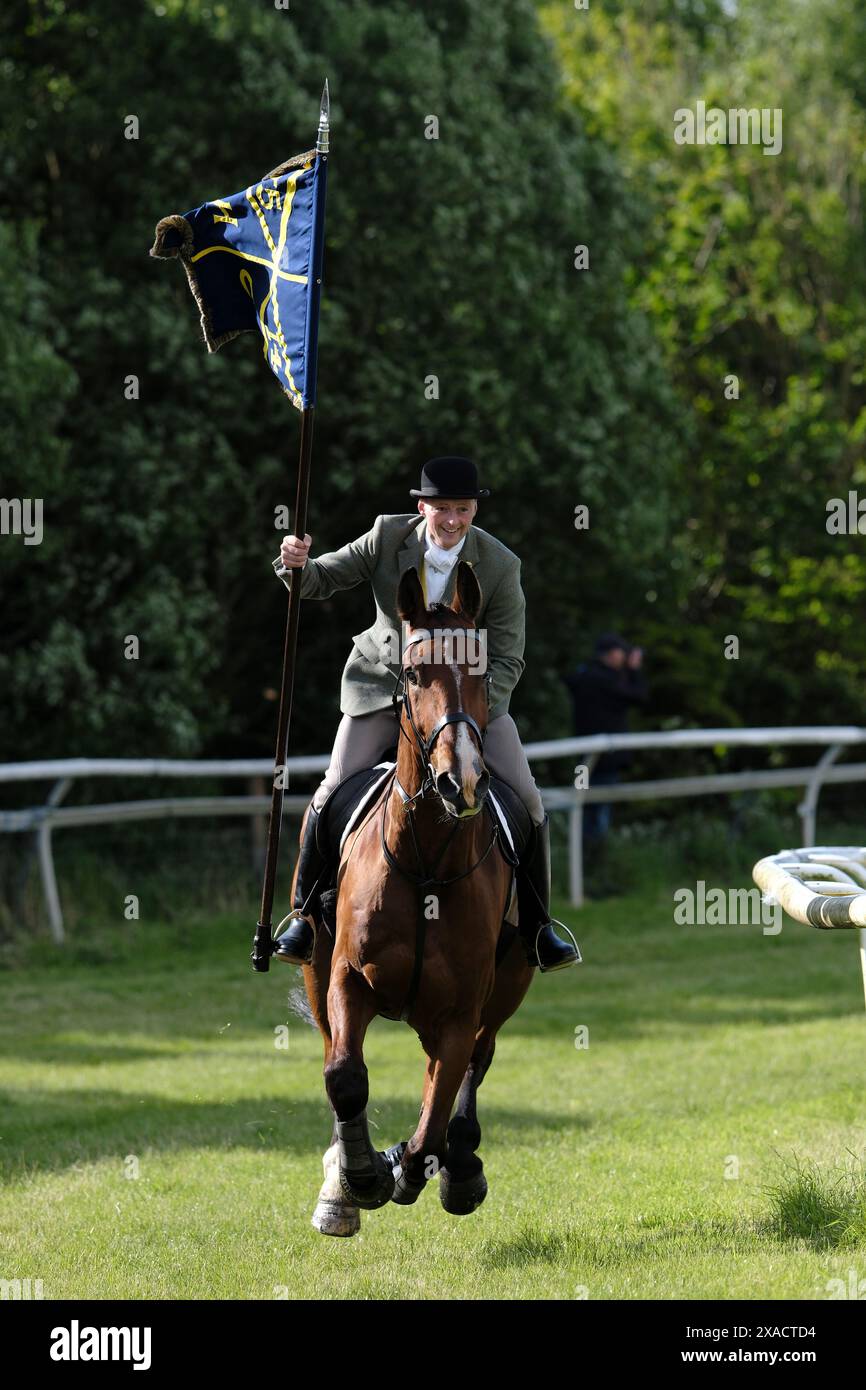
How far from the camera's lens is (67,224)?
19.1 meters

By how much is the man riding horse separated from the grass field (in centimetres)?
113

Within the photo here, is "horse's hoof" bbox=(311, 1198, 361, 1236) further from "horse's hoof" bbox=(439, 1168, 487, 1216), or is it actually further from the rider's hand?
the rider's hand

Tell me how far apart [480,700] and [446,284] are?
1402 cm

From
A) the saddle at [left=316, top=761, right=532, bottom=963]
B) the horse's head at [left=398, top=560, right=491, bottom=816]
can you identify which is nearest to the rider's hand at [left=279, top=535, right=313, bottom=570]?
the horse's head at [left=398, top=560, right=491, bottom=816]

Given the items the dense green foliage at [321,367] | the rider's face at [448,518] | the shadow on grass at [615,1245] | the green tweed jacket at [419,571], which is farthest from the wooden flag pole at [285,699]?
the dense green foliage at [321,367]

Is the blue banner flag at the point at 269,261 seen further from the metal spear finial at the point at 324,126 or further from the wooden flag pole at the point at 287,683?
the wooden flag pole at the point at 287,683

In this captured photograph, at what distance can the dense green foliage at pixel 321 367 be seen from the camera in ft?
59.5

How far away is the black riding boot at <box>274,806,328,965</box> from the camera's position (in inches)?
292

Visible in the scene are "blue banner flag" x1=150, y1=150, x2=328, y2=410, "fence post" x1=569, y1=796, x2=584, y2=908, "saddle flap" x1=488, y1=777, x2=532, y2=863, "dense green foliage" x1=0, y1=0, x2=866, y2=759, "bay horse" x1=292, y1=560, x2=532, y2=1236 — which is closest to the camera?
"bay horse" x1=292, y1=560, x2=532, y2=1236

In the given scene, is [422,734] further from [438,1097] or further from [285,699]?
[438,1097]

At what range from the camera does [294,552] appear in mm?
7059

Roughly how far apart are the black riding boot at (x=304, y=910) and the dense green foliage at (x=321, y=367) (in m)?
10.2

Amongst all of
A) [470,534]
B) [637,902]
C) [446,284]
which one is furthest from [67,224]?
[470,534]
